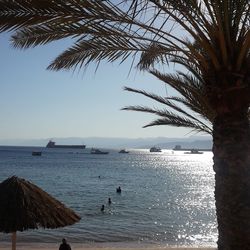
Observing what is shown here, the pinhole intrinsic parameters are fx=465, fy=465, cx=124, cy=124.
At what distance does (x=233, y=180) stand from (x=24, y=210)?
6151mm

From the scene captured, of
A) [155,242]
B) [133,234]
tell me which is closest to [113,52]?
[155,242]

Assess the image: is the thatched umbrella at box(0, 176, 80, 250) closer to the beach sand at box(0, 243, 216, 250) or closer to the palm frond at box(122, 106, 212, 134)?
the palm frond at box(122, 106, 212, 134)

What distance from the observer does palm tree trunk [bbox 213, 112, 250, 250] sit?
5.52 meters

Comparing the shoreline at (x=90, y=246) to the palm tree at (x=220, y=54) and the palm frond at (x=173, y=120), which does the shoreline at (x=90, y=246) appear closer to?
the palm frond at (x=173, y=120)

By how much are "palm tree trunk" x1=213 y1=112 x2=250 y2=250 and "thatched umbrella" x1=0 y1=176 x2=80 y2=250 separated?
564 cm

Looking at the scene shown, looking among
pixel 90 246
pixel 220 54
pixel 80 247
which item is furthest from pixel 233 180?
pixel 90 246

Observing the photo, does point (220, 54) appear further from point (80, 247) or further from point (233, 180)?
point (80, 247)

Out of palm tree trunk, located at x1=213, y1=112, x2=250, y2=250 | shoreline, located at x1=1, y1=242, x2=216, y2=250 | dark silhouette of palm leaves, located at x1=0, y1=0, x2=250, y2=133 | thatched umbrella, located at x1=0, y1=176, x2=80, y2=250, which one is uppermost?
dark silhouette of palm leaves, located at x1=0, y1=0, x2=250, y2=133

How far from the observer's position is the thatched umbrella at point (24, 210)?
10.4 metres

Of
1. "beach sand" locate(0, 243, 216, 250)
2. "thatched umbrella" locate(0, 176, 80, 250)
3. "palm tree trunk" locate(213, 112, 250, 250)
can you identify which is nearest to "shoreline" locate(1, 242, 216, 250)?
"beach sand" locate(0, 243, 216, 250)

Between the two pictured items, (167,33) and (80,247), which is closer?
(167,33)

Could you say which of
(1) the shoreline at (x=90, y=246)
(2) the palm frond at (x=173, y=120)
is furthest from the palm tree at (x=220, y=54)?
(1) the shoreline at (x=90, y=246)

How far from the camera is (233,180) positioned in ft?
18.2

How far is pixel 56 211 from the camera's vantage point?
10.8m
